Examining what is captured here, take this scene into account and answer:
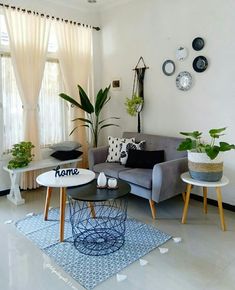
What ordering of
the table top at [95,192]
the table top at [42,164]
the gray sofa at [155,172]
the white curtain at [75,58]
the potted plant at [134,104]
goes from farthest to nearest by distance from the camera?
the white curtain at [75,58]
the potted plant at [134,104]
the table top at [42,164]
the gray sofa at [155,172]
the table top at [95,192]

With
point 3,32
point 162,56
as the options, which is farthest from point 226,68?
point 3,32

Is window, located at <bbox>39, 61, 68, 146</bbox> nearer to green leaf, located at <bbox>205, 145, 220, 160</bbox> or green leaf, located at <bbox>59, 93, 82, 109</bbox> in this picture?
green leaf, located at <bbox>59, 93, 82, 109</bbox>

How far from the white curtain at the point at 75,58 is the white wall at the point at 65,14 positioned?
14cm

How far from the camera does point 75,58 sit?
4.30 metres

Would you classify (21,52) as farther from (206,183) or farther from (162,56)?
(206,183)

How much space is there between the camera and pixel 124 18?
420cm

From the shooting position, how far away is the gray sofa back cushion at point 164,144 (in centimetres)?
346

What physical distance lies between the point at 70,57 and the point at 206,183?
2836mm

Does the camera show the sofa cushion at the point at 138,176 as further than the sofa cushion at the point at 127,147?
No

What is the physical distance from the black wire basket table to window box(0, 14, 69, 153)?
1.38 m

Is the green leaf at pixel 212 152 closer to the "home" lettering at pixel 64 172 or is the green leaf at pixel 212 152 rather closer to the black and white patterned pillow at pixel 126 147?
the black and white patterned pillow at pixel 126 147

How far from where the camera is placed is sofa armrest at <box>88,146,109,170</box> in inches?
151

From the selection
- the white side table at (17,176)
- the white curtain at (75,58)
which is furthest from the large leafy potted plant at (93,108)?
the white side table at (17,176)

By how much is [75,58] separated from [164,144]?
200cm
